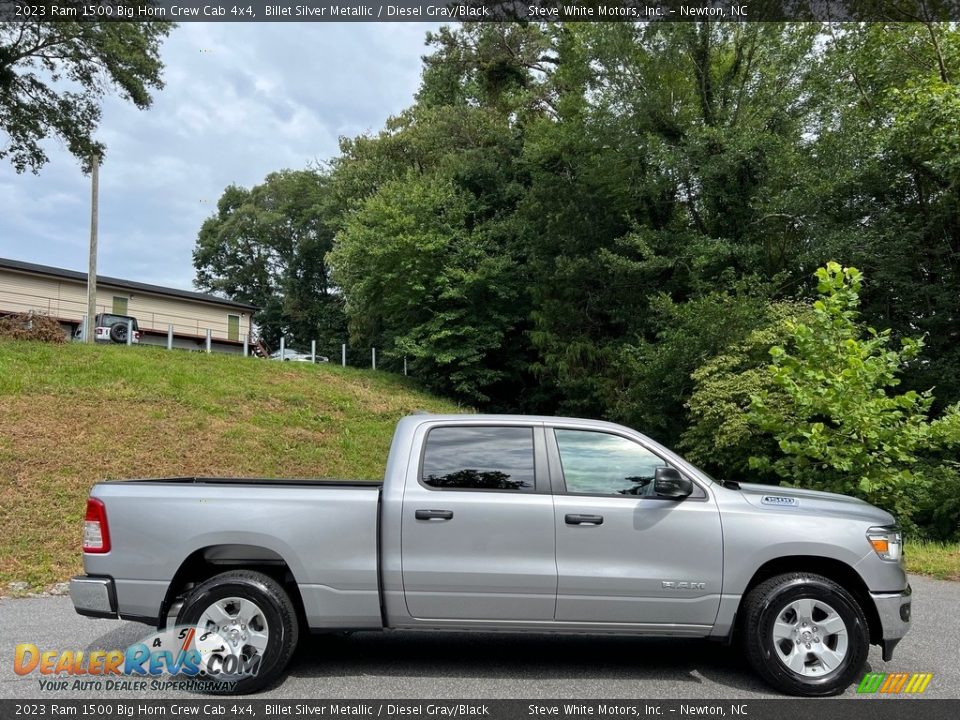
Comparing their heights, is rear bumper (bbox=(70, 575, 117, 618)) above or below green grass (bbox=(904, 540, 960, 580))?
above

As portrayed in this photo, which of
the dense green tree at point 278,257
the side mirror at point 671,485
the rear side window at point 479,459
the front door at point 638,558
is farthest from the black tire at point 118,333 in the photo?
the side mirror at point 671,485

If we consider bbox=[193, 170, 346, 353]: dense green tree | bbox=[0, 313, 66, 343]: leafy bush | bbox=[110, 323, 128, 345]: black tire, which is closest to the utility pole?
bbox=[0, 313, 66, 343]: leafy bush

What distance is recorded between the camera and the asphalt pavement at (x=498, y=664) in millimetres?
4613

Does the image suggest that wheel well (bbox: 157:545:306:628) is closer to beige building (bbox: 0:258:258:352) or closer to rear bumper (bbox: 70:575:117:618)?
rear bumper (bbox: 70:575:117:618)

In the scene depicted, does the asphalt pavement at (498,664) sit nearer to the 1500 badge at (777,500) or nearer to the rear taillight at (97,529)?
the rear taillight at (97,529)

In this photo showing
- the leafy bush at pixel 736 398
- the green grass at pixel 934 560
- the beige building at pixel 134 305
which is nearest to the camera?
the green grass at pixel 934 560

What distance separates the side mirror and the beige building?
1210 inches

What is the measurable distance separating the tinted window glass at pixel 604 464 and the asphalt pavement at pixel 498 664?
1.28 metres

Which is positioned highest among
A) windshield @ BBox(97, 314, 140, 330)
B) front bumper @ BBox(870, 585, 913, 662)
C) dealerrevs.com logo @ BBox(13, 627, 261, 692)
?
windshield @ BBox(97, 314, 140, 330)

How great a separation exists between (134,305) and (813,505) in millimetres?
37439

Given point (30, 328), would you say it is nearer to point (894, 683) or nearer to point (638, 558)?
point (638, 558)

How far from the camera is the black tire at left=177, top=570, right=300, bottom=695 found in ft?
15.0

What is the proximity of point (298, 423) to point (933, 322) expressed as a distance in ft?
55.1

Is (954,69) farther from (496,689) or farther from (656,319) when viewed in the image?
(496,689)
